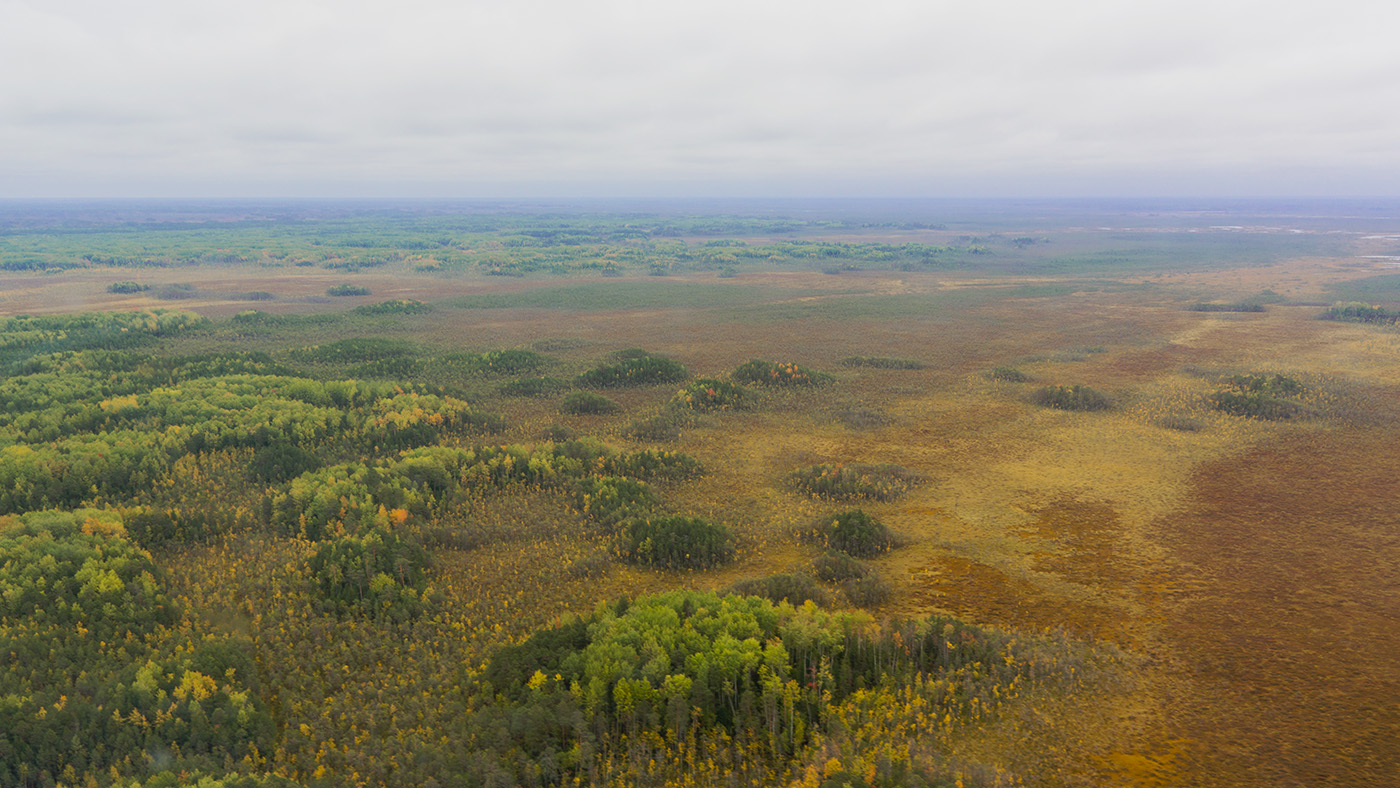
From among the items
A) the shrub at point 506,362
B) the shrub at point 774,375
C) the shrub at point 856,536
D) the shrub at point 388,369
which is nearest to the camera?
the shrub at point 856,536

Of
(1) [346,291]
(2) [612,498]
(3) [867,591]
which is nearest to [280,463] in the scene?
(2) [612,498]

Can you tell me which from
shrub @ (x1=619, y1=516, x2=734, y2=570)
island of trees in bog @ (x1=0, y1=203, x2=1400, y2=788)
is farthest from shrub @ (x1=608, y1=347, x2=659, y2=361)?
shrub @ (x1=619, y1=516, x2=734, y2=570)

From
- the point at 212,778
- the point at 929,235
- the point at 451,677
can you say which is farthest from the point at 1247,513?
the point at 929,235

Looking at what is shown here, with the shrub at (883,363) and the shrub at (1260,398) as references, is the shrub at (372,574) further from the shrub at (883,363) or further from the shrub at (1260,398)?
the shrub at (1260,398)

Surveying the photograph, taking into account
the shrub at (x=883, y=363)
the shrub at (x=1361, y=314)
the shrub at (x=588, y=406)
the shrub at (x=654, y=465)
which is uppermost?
the shrub at (x=1361, y=314)

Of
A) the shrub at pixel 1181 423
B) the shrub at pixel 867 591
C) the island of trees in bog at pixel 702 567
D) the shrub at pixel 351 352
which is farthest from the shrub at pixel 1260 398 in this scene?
the shrub at pixel 351 352

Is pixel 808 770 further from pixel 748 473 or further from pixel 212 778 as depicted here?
pixel 748 473

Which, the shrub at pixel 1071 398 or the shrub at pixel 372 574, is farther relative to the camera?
the shrub at pixel 1071 398
